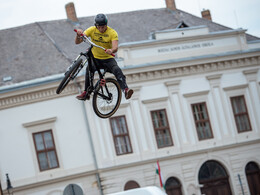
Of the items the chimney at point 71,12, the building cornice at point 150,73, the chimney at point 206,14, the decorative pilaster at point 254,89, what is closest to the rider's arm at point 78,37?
the building cornice at point 150,73

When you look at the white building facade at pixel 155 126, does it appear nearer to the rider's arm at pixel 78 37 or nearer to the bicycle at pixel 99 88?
the bicycle at pixel 99 88

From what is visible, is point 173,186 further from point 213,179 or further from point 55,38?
point 55,38

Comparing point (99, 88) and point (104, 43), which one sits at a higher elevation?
point (104, 43)

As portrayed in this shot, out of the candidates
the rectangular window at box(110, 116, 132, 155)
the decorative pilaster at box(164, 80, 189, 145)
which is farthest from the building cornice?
the rectangular window at box(110, 116, 132, 155)

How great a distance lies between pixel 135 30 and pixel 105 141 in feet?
26.6

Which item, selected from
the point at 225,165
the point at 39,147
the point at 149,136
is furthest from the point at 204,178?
the point at 39,147

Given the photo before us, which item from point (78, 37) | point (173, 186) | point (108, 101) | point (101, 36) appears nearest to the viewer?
point (78, 37)

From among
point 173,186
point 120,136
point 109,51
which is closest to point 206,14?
point 120,136

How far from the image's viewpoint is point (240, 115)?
38.9 m

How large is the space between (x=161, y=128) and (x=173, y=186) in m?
3.28

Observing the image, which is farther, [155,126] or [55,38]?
[55,38]

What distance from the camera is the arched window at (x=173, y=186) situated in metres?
36.5

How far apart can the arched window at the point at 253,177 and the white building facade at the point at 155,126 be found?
0.06 metres

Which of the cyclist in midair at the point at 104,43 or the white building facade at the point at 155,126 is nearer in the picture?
the cyclist in midair at the point at 104,43
